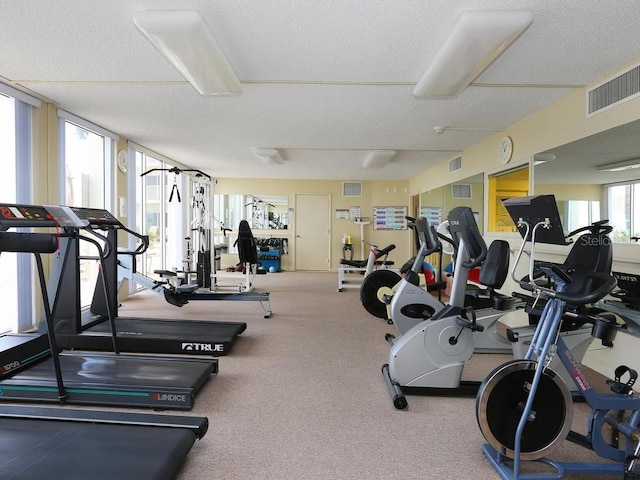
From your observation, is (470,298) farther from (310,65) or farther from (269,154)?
(269,154)

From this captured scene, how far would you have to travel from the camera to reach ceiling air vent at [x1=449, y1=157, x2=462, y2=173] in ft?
21.5

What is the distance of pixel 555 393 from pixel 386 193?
28.0ft

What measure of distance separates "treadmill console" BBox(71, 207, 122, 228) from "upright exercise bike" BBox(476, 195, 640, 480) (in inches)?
128

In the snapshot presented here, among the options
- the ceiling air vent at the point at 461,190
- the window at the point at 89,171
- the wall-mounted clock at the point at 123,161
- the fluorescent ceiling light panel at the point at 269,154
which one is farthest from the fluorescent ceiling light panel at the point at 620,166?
the wall-mounted clock at the point at 123,161

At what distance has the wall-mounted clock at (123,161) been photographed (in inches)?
225

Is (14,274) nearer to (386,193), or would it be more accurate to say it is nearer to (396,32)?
(396,32)

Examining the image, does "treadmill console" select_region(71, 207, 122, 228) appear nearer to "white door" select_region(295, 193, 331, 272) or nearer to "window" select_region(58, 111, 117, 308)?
"window" select_region(58, 111, 117, 308)

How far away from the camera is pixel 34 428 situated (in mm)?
1990

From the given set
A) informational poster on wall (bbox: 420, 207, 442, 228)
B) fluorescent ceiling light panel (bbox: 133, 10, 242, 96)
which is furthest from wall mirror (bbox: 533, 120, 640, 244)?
informational poster on wall (bbox: 420, 207, 442, 228)

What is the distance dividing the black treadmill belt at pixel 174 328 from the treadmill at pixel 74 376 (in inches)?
31.6

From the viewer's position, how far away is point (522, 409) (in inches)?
72.4

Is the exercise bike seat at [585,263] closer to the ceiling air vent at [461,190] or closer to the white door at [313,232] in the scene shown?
the ceiling air vent at [461,190]

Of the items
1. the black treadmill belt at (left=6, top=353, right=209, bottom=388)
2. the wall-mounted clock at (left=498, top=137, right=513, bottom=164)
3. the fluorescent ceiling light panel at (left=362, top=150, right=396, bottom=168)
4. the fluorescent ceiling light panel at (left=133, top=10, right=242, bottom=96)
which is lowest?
the black treadmill belt at (left=6, top=353, right=209, bottom=388)

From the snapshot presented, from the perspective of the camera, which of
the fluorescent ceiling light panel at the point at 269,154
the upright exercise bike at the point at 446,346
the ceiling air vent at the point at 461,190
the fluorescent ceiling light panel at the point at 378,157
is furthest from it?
the fluorescent ceiling light panel at the point at 378,157
